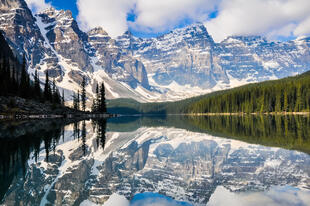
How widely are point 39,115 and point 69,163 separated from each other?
7531cm

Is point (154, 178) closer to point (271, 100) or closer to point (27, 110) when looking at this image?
point (27, 110)

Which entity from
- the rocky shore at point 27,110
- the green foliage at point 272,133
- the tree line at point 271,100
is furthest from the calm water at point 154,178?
the tree line at point 271,100

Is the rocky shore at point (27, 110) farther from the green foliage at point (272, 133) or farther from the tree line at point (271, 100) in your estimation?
the tree line at point (271, 100)

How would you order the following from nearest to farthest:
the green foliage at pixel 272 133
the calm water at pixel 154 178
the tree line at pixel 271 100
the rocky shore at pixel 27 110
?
the calm water at pixel 154 178, the green foliage at pixel 272 133, the rocky shore at pixel 27 110, the tree line at pixel 271 100

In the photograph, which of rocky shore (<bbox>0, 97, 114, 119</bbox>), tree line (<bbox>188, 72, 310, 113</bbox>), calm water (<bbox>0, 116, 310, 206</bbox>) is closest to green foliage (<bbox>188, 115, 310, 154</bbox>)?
calm water (<bbox>0, 116, 310, 206</bbox>)

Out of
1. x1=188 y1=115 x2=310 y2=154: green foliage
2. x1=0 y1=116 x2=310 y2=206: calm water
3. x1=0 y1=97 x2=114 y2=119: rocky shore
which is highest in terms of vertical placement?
x1=0 y1=97 x2=114 y2=119: rocky shore

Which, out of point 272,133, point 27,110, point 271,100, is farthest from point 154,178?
point 271,100

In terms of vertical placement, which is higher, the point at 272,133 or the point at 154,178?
the point at 272,133

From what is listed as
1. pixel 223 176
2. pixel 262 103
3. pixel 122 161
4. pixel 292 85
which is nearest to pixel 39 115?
pixel 122 161

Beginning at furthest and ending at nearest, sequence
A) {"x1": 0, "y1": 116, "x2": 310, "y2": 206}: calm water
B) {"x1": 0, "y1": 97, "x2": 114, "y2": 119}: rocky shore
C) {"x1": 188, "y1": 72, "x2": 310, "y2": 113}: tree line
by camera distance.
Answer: {"x1": 188, "y1": 72, "x2": 310, "y2": 113}: tree line, {"x1": 0, "y1": 97, "x2": 114, "y2": 119}: rocky shore, {"x1": 0, "y1": 116, "x2": 310, "y2": 206}: calm water

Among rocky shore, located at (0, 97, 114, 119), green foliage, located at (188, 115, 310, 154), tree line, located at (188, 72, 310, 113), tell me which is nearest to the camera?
green foliage, located at (188, 115, 310, 154)

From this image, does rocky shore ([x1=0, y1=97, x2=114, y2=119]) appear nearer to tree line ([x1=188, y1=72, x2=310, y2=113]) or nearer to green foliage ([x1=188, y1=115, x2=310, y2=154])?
green foliage ([x1=188, y1=115, x2=310, y2=154])

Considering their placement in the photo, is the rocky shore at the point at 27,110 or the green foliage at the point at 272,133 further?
the rocky shore at the point at 27,110

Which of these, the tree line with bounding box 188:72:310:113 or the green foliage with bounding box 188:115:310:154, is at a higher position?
the tree line with bounding box 188:72:310:113
